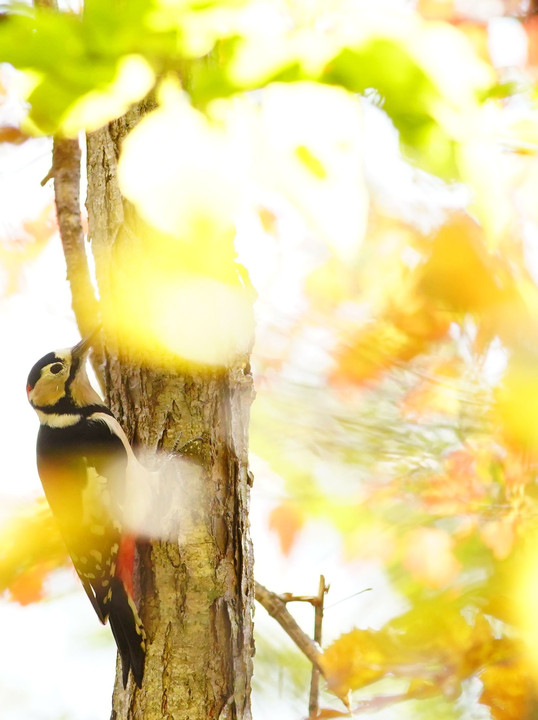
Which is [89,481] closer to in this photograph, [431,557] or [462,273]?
[431,557]

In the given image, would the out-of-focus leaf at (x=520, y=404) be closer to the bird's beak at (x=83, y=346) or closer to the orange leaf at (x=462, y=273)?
the orange leaf at (x=462, y=273)

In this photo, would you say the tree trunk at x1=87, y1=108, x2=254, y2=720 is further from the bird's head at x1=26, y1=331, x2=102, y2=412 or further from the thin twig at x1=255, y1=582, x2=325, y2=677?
the bird's head at x1=26, y1=331, x2=102, y2=412

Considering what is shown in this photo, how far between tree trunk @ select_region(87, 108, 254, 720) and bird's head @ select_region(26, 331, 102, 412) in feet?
2.64

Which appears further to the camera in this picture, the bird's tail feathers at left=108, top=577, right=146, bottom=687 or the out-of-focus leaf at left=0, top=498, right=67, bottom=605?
the out-of-focus leaf at left=0, top=498, right=67, bottom=605

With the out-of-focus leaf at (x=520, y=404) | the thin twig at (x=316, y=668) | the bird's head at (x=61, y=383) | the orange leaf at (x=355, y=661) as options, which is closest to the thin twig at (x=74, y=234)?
the bird's head at (x=61, y=383)

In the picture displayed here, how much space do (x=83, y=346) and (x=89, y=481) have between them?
0.55 metres

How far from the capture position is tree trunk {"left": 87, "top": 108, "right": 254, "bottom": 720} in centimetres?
198

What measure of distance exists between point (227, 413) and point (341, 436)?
916 millimetres

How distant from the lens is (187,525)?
2.07 m

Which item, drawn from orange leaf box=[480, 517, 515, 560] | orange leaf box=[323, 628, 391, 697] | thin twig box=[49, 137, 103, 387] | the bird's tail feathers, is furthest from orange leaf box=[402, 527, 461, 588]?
thin twig box=[49, 137, 103, 387]

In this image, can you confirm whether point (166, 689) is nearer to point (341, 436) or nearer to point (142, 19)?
point (341, 436)

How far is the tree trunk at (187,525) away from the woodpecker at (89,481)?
82 millimetres

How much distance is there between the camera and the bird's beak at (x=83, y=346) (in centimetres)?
272

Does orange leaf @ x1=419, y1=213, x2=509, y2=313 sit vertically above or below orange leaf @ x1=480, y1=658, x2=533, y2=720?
above
